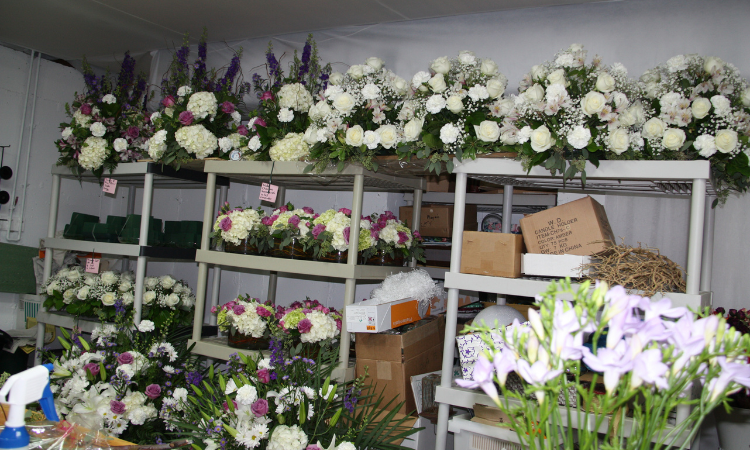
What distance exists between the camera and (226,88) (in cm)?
325

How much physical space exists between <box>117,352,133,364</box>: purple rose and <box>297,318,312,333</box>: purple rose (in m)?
0.77

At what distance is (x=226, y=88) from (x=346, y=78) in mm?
1018

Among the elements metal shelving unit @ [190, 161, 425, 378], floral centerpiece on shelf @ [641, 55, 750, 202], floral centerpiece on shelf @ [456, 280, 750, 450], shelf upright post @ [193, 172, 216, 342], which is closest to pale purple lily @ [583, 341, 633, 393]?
floral centerpiece on shelf @ [456, 280, 750, 450]

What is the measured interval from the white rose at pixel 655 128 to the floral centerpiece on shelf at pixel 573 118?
4cm

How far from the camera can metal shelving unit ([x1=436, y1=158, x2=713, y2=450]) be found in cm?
180

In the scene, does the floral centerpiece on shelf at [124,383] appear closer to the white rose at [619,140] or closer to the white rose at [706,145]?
the white rose at [619,140]

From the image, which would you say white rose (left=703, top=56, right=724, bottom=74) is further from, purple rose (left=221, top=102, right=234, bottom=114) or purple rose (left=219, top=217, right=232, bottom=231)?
→ purple rose (left=221, top=102, right=234, bottom=114)

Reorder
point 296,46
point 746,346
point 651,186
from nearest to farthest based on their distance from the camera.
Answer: point 746,346
point 651,186
point 296,46

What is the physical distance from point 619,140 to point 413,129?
792 mm

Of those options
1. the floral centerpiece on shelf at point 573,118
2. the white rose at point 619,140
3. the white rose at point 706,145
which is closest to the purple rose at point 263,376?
the floral centerpiece on shelf at point 573,118

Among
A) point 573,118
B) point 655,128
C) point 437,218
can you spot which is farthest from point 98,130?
point 655,128

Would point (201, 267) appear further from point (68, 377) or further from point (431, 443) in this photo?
point (431, 443)

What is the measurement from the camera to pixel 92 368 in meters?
2.34

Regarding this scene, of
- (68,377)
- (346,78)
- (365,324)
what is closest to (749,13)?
(346,78)
